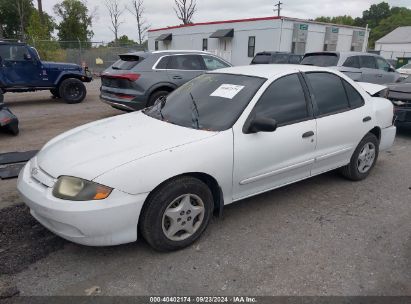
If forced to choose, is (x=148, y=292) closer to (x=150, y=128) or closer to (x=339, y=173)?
(x=150, y=128)

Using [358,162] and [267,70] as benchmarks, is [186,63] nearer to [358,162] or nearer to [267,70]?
[267,70]

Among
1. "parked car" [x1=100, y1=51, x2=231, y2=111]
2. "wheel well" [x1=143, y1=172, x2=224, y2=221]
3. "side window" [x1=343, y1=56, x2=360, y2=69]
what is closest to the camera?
"wheel well" [x1=143, y1=172, x2=224, y2=221]

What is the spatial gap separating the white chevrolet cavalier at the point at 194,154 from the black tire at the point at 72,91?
8.03 meters

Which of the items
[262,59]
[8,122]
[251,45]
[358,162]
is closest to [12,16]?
[251,45]

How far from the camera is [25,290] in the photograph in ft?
8.40

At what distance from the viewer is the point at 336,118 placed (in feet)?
13.3

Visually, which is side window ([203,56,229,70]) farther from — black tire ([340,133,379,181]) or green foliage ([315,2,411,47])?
green foliage ([315,2,411,47])

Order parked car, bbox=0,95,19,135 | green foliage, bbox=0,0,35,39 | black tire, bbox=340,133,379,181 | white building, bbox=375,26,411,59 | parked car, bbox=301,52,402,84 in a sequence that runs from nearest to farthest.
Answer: black tire, bbox=340,133,379,181, parked car, bbox=0,95,19,135, parked car, bbox=301,52,402,84, green foliage, bbox=0,0,35,39, white building, bbox=375,26,411,59

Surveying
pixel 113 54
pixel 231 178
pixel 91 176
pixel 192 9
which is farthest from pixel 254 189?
pixel 192 9

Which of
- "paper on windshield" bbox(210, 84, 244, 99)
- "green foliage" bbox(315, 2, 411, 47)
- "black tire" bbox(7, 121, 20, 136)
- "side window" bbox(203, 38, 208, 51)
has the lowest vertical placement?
"black tire" bbox(7, 121, 20, 136)

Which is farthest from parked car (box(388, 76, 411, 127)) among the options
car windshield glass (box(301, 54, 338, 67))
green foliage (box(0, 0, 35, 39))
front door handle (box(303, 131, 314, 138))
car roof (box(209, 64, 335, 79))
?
green foliage (box(0, 0, 35, 39))

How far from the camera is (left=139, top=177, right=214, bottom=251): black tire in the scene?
9.18 feet

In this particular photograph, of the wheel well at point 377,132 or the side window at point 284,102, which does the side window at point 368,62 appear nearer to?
the wheel well at point 377,132

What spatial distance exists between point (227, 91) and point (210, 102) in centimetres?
22
